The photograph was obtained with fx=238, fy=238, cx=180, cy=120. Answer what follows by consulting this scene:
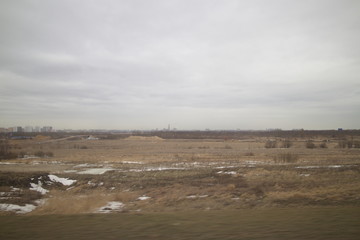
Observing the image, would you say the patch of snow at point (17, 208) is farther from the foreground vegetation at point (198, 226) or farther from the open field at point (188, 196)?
the foreground vegetation at point (198, 226)

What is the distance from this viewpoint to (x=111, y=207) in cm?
1034

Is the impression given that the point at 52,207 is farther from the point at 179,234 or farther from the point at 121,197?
the point at 179,234

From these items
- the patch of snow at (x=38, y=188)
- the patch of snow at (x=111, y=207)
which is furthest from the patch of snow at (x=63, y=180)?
the patch of snow at (x=111, y=207)

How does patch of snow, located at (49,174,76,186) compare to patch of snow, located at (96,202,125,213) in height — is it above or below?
below

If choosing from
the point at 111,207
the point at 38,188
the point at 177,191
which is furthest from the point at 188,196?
the point at 38,188

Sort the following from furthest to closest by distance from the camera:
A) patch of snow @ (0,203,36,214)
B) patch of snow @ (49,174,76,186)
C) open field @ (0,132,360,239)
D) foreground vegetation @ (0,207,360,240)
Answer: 1. patch of snow @ (49,174,76,186)
2. patch of snow @ (0,203,36,214)
3. open field @ (0,132,360,239)
4. foreground vegetation @ (0,207,360,240)

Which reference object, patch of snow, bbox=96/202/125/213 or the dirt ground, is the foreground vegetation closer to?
the dirt ground

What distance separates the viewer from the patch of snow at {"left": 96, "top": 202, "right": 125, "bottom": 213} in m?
9.77

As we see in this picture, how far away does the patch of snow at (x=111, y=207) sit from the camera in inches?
384

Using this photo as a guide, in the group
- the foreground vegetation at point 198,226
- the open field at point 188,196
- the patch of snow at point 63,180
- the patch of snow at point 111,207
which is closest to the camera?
the foreground vegetation at point 198,226

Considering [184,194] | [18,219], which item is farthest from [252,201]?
[18,219]

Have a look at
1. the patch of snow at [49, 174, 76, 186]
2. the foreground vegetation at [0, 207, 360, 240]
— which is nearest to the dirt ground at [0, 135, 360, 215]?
the patch of snow at [49, 174, 76, 186]

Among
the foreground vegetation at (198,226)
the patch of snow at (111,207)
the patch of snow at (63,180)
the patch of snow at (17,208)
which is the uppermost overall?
the foreground vegetation at (198,226)

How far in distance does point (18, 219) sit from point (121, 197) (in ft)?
17.6
